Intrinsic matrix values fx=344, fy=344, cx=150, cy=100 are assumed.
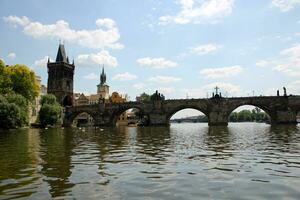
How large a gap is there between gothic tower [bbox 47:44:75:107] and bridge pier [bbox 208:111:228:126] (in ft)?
194

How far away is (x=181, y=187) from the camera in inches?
415

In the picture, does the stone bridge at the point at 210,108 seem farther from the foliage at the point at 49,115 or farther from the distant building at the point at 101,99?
the foliage at the point at 49,115

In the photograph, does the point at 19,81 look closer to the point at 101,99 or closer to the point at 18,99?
the point at 18,99

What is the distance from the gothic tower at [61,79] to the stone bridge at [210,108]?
23773 mm

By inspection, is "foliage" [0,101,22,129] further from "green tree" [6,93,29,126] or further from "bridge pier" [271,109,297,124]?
"bridge pier" [271,109,297,124]

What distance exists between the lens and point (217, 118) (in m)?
89.6

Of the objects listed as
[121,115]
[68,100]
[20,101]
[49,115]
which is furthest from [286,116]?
[68,100]

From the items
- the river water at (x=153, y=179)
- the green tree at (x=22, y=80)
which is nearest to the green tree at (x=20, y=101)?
the green tree at (x=22, y=80)

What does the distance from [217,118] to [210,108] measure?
124 inches

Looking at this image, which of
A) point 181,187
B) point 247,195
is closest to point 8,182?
point 181,187

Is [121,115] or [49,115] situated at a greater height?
[121,115]

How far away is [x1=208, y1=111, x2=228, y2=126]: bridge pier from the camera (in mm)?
89375

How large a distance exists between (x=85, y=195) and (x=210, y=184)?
3.94 m

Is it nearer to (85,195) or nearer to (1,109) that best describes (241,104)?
(1,109)
